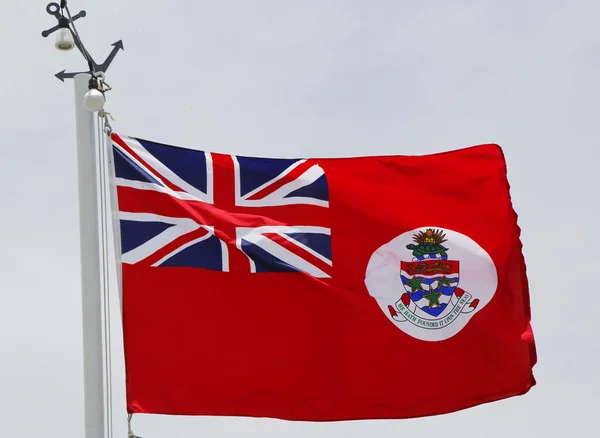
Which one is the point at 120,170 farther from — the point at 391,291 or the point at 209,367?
the point at 391,291

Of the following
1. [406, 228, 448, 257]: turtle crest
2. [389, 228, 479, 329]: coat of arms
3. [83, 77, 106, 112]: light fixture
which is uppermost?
[83, 77, 106, 112]: light fixture

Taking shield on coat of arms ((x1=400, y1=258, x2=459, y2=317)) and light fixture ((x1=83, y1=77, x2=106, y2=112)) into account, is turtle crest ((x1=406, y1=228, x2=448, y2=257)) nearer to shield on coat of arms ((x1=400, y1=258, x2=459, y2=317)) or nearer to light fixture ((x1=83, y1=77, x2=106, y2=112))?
shield on coat of arms ((x1=400, y1=258, x2=459, y2=317))

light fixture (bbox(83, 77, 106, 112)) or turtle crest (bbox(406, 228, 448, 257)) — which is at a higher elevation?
light fixture (bbox(83, 77, 106, 112))

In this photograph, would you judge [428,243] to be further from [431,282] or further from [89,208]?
[89,208]

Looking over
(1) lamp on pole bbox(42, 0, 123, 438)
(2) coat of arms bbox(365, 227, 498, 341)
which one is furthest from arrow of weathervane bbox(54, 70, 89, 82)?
(2) coat of arms bbox(365, 227, 498, 341)

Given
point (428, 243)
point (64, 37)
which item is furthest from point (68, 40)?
point (428, 243)

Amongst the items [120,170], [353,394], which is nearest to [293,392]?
[353,394]

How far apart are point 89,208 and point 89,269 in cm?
62

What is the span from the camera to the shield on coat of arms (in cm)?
1357

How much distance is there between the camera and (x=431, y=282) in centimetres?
1368

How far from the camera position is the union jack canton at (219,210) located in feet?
41.5

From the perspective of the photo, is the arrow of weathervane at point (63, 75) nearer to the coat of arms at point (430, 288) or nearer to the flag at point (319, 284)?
the flag at point (319, 284)

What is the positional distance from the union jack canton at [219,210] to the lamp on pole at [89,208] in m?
1.18

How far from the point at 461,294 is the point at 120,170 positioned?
4207mm
